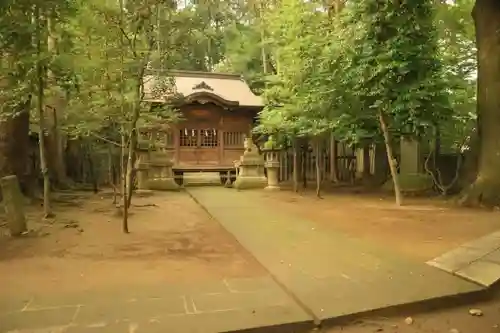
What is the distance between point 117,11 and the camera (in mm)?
5922

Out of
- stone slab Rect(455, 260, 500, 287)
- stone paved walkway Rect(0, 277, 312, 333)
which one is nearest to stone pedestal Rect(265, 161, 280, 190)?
stone slab Rect(455, 260, 500, 287)

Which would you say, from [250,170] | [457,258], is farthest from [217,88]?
[457,258]

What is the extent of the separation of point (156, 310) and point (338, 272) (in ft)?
5.83

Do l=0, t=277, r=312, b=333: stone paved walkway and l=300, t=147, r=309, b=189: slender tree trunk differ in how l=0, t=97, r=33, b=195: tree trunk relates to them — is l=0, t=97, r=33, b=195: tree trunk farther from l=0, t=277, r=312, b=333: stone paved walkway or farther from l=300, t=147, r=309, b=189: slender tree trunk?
l=300, t=147, r=309, b=189: slender tree trunk

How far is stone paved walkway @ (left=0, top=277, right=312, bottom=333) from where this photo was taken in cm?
267

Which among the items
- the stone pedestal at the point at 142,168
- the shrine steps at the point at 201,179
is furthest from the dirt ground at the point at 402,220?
the shrine steps at the point at 201,179

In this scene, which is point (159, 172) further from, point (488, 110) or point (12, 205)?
point (488, 110)

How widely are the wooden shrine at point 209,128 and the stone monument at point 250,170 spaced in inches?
83.5

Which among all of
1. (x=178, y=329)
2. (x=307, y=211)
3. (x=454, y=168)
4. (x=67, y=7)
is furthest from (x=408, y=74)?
(x=178, y=329)

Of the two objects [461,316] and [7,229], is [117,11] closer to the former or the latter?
[7,229]

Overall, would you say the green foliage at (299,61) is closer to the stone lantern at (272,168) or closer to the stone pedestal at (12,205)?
the stone lantern at (272,168)

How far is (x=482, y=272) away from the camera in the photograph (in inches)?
151

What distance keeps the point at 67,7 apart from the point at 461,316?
251 inches

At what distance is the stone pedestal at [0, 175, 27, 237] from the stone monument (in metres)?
8.69
